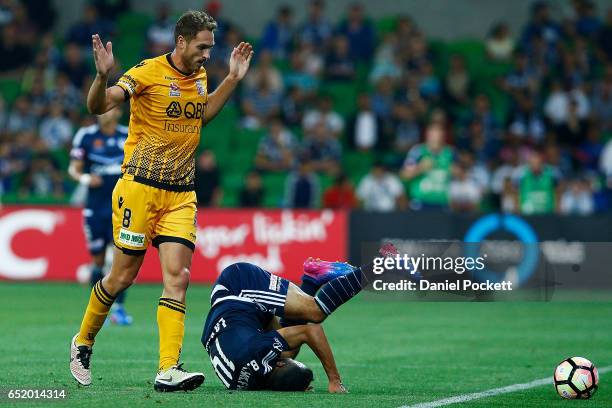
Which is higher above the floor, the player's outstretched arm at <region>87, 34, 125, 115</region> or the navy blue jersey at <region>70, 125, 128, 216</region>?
the navy blue jersey at <region>70, 125, 128, 216</region>

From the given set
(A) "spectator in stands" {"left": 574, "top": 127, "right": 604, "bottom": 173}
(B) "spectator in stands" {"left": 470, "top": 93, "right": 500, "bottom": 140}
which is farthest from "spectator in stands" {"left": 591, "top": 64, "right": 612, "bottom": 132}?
(B) "spectator in stands" {"left": 470, "top": 93, "right": 500, "bottom": 140}

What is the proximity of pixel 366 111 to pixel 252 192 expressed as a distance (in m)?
2.80

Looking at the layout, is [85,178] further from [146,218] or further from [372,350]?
[146,218]

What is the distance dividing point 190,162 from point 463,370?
118 inches

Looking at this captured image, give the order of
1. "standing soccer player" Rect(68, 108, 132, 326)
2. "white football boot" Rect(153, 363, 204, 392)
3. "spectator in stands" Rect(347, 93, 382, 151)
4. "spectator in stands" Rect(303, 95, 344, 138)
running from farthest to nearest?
"spectator in stands" Rect(303, 95, 344, 138), "spectator in stands" Rect(347, 93, 382, 151), "standing soccer player" Rect(68, 108, 132, 326), "white football boot" Rect(153, 363, 204, 392)

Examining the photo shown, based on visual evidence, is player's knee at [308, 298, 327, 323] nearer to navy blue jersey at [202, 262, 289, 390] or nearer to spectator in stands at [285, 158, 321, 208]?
navy blue jersey at [202, 262, 289, 390]

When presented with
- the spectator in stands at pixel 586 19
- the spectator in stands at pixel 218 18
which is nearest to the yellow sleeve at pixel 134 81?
the spectator in stands at pixel 218 18

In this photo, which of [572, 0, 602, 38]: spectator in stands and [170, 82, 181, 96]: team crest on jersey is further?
[572, 0, 602, 38]: spectator in stands

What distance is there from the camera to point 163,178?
904 cm

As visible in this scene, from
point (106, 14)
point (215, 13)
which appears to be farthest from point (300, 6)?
point (106, 14)

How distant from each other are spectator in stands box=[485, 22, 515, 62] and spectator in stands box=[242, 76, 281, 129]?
13.8ft

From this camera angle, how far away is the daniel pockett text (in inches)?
342

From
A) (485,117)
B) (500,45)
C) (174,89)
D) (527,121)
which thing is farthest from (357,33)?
(174,89)

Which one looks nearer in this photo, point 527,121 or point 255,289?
point 255,289
